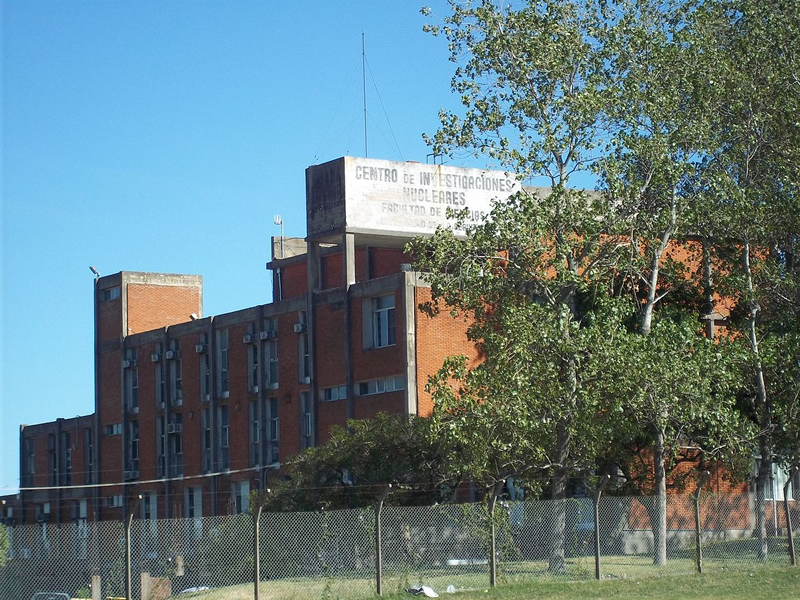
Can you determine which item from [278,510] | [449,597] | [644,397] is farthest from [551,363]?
[278,510]

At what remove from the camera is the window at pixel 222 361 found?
5660 cm

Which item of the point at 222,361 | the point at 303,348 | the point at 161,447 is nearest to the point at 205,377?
the point at 222,361

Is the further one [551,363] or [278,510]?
[278,510]

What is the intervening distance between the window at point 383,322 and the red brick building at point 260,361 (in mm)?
65

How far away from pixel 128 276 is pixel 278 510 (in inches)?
1159

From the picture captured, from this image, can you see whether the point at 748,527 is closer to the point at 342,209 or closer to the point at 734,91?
the point at 734,91

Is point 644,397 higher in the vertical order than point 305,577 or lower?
higher

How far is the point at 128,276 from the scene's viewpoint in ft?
214

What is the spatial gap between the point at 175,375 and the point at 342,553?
124 ft

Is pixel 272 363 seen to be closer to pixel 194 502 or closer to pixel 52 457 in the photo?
pixel 194 502

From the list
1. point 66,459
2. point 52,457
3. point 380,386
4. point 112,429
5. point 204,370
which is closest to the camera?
point 380,386

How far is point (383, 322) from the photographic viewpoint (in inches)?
1892

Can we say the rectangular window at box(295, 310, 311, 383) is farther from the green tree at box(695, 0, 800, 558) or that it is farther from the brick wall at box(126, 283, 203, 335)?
the green tree at box(695, 0, 800, 558)

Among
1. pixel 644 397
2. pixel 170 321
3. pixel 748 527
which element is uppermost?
pixel 170 321
